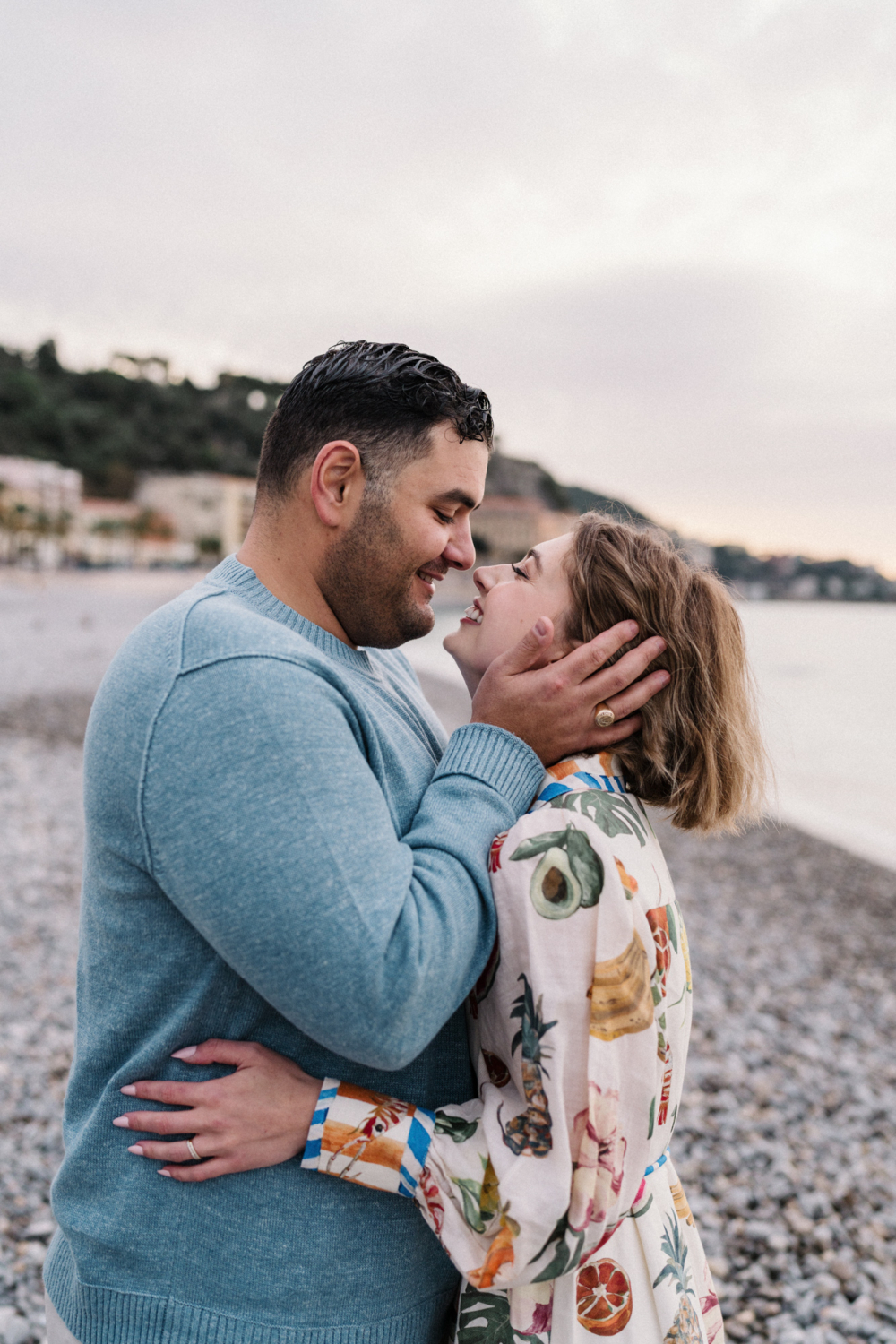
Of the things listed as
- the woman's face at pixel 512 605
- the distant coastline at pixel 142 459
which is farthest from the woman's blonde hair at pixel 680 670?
the distant coastline at pixel 142 459

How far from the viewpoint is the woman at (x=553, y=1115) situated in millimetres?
1328

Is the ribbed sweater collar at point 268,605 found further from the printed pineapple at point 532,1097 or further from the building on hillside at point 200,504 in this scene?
the building on hillside at point 200,504

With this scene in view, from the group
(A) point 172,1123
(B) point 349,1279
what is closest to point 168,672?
(A) point 172,1123

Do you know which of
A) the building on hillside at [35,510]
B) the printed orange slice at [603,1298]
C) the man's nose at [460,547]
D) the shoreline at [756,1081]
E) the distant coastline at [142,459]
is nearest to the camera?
the printed orange slice at [603,1298]

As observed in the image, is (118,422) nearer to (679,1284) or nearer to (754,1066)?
(754,1066)

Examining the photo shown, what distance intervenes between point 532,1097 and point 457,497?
3.22ft

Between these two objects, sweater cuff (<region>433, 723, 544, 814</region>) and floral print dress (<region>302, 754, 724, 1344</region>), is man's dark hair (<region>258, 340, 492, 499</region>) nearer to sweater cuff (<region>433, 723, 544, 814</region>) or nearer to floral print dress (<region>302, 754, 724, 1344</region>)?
sweater cuff (<region>433, 723, 544, 814</region>)

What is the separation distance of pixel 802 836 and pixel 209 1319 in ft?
35.2

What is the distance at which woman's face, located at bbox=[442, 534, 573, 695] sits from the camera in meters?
1.86

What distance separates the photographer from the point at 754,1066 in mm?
5180

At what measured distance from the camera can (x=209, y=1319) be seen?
1.35 metres

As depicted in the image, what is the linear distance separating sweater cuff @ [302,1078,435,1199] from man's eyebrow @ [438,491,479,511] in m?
0.98

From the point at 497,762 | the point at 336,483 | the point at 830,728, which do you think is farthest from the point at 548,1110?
the point at 830,728

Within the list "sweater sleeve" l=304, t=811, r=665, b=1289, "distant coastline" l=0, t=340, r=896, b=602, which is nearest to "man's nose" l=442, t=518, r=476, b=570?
"sweater sleeve" l=304, t=811, r=665, b=1289
